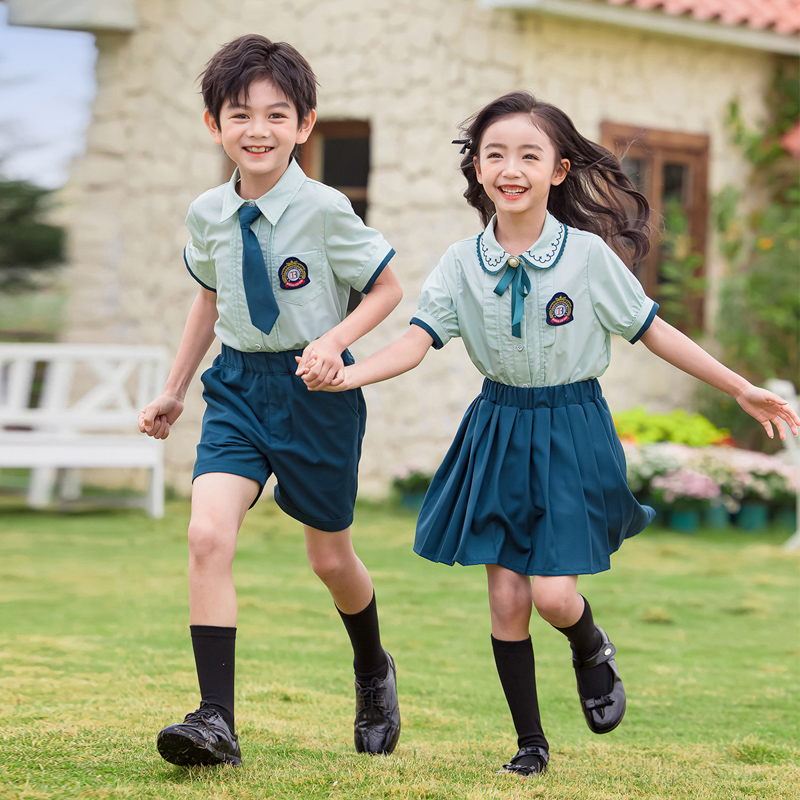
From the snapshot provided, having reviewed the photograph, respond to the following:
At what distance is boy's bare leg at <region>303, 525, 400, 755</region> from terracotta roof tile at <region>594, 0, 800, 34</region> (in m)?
6.74

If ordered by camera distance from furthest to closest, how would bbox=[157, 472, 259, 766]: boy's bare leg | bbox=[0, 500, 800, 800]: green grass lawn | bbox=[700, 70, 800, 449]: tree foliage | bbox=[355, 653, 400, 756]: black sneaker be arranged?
1. bbox=[700, 70, 800, 449]: tree foliage
2. bbox=[355, 653, 400, 756]: black sneaker
3. bbox=[0, 500, 800, 800]: green grass lawn
4. bbox=[157, 472, 259, 766]: boy's bare leg

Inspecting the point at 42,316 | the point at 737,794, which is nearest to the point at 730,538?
the point at 737,794

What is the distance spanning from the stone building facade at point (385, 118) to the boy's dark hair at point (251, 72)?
5.74m

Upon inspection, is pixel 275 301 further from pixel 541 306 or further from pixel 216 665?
pixel 216 665

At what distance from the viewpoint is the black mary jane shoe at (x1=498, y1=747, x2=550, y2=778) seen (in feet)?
9.14

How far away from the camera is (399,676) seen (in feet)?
13.6

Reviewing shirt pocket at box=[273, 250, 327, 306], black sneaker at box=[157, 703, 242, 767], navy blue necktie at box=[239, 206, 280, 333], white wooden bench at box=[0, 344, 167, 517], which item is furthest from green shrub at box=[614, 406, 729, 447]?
black sneaker at box=[157, 703, 242, 767]

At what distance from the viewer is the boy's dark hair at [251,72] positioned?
9.18 feet

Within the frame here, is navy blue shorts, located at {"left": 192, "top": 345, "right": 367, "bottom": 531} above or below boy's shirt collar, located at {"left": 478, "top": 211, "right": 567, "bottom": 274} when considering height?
below

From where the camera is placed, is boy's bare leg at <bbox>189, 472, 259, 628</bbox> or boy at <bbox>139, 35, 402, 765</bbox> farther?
boy at <bbox>139, 35, 402, 765</bbox>

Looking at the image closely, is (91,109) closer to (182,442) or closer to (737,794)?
(182,442)

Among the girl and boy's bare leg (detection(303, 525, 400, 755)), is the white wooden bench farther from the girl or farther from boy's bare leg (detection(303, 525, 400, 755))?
the girl

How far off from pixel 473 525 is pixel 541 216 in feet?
2.71

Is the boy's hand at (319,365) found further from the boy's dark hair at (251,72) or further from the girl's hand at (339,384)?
the boy's dark hair at (251,72)
